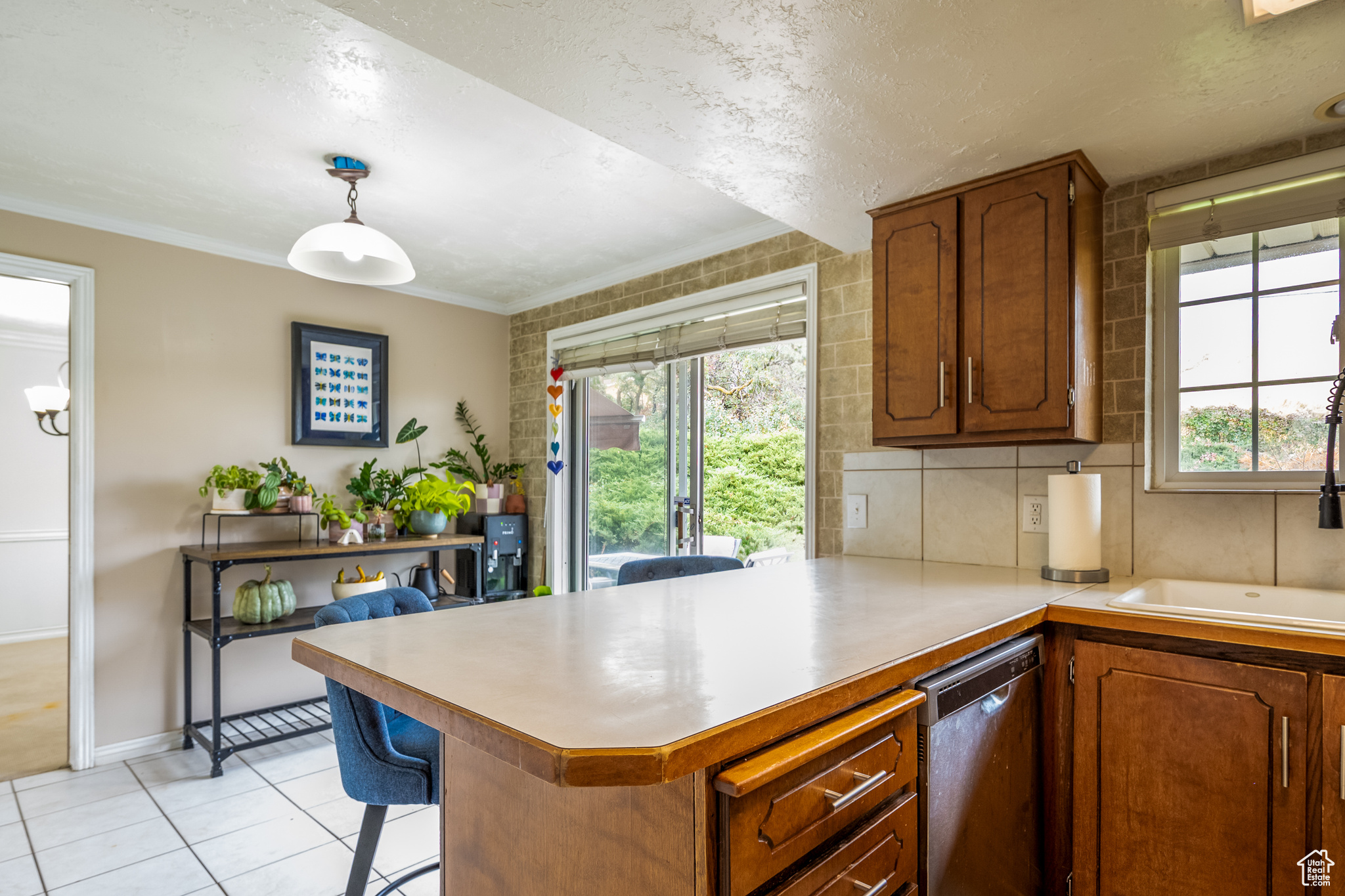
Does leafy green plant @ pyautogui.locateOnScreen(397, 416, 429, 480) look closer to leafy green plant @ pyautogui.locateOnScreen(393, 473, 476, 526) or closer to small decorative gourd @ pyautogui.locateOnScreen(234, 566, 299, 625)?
leafy green plant @ pyautogui.locateOnScreen(393, 473, 476, 526)

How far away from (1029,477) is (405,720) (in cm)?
199

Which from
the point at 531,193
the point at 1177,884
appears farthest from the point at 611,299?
the point at 1177,884

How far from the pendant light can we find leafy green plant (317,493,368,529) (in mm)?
1469

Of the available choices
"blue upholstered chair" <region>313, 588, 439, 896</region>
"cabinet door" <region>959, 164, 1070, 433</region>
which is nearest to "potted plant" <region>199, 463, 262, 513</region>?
"blue upholstered chair" <region>313, 588, 439, 896</region>

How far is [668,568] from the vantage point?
2.41m

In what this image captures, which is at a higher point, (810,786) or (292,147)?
(292,147)

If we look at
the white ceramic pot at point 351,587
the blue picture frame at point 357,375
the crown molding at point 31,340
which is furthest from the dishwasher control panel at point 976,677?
the crown molding at point 31,340

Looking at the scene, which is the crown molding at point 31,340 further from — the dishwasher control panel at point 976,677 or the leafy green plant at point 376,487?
the dishwasher control panel at point 976,677

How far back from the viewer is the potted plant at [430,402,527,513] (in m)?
4.11

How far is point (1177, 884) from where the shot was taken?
1.44 m

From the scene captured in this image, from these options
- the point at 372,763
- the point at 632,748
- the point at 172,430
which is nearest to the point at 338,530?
the point at 172,430

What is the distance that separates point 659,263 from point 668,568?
1711mm

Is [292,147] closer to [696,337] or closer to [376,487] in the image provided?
[696,337]

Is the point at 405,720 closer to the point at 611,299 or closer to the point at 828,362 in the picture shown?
the point at 828,362
